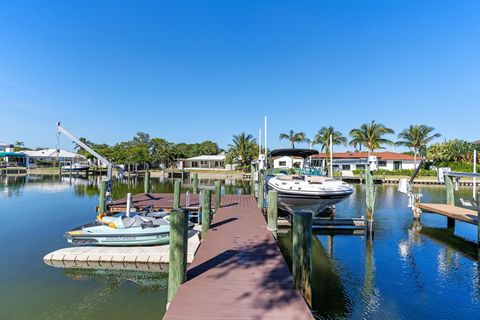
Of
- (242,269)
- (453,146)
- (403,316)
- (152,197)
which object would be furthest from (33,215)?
(453,146)

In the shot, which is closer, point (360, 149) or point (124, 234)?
point (124, 234)

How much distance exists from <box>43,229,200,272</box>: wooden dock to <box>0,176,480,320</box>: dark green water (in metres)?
0.24

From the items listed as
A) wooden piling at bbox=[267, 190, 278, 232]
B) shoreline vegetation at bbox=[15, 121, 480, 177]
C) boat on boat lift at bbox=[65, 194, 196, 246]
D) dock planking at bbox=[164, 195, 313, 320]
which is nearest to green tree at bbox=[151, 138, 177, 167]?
shoreline vegetation at bbox=[15, 121, 480, 177]

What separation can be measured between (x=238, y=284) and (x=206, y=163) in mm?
64169

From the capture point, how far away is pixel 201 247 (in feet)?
24.3

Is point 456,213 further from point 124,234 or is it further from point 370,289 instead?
point 124,234

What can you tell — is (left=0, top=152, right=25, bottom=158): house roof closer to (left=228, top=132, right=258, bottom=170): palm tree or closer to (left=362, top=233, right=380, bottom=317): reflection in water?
(left=228, top=132, right=258, bottom=170): palm tree

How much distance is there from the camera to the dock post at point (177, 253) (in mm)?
5242

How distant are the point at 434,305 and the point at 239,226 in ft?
17.9

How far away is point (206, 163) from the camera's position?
226 feet

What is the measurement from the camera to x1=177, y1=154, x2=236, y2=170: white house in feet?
217

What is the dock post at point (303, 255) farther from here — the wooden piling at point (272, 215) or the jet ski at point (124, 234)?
the jet ski at point (124, 234)

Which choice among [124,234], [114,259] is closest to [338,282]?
[114,259]

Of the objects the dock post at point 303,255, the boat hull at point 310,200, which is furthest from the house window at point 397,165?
the dock post at point 303,255
